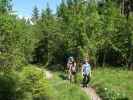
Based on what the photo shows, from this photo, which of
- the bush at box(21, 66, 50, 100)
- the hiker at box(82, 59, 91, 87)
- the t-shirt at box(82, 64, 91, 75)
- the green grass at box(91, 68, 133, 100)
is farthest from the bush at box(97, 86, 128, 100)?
the bush at box(21, 66, 50, 100)

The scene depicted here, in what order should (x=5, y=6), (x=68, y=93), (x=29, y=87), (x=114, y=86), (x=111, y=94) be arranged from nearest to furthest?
(x=29, y=87) → (x=68, y=93) → (x=111, y=94) → (x=114, y=86) → (x=5, y=6)

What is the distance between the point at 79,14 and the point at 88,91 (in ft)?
57.5

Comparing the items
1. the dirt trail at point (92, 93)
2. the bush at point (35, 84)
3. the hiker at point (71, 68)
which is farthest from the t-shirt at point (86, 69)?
the bush at point (35, 84)

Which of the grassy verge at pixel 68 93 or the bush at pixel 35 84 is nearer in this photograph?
the bush at pixel 35 84

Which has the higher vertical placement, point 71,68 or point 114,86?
point 71,68

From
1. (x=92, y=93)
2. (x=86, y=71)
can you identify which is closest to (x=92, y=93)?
(x=92, y=93)

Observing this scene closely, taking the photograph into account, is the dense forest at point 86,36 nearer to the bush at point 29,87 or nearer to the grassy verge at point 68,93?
the grassy verge at point 68,93

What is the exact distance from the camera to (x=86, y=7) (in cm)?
4594

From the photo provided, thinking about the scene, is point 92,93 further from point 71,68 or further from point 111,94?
point 71,68

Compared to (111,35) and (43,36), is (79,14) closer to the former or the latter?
(111,35)

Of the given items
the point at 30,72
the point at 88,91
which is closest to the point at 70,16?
the point at 88,91

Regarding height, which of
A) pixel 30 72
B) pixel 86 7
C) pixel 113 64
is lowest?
pixel 113 64

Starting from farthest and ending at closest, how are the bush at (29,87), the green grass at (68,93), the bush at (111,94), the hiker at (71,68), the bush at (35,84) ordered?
the hiker at (71,68), the bush at (111,94), the green grass at (68,93), the bush at (35,84), the bush at (29,87)

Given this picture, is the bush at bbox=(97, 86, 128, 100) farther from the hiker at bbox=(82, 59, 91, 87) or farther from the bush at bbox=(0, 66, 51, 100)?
the bush at bbox=(0, 66, 51, 100)
